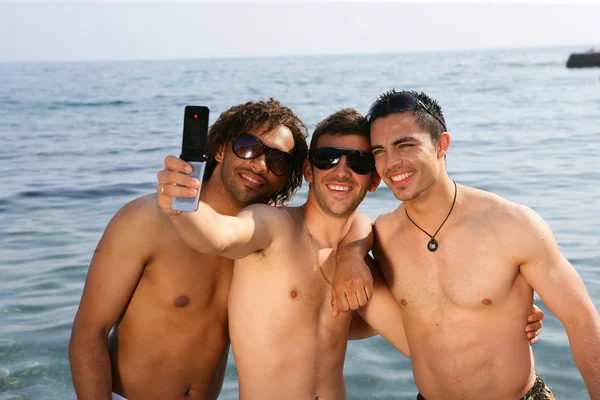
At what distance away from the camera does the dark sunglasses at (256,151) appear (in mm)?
3857

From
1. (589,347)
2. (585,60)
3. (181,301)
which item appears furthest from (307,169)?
(585,60)

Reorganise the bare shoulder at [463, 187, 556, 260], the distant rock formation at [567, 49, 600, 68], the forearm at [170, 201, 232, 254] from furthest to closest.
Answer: the distant rock formation at [567, 49, 600, 68] < the bare shoulder at [463, 187, 556, 260] < the forearm at [170, 201, 232, 254]

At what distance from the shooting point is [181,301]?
3.63 metres

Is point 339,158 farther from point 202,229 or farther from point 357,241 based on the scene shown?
point 202,229

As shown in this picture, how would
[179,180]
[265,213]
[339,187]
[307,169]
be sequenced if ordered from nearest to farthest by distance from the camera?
Answer: [179,180] < [265,213] < [339,187] < [307,169]

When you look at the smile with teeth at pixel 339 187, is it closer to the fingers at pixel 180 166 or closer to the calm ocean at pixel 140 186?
the fingers at pixel 180 166

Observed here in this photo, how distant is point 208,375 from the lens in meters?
3.90

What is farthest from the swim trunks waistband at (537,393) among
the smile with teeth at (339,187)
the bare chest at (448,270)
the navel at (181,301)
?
the navel at (181,301)

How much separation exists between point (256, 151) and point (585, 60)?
51.1 metres

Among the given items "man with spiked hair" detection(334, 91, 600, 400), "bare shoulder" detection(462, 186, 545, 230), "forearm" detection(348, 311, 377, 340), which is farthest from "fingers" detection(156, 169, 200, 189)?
"forearm" detection(348, 311, 377, 340)

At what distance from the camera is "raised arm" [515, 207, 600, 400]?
11.3 ft

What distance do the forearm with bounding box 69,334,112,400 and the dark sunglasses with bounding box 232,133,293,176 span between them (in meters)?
1.22

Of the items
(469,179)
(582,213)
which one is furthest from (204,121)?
(469,179)

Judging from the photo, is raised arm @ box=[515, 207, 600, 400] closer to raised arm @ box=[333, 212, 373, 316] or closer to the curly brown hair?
raised arm @ box=[333, 212, 373, 316]
